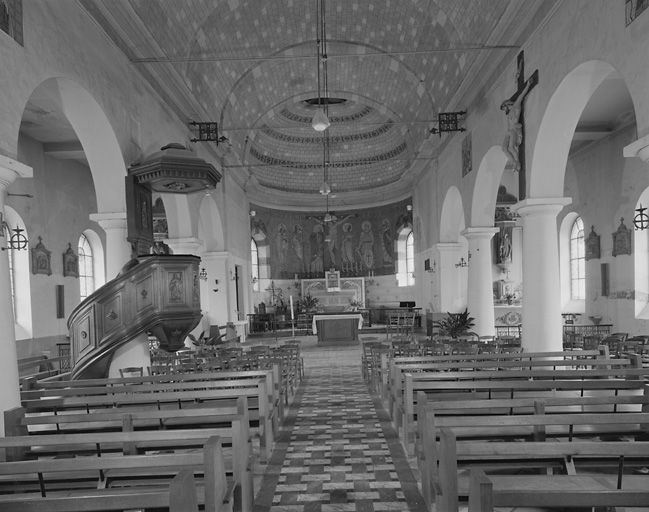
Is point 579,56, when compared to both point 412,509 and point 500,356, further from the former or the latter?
point 412,509

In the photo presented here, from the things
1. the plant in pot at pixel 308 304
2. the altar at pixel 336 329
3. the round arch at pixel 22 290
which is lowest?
the altar at pixel 336 329

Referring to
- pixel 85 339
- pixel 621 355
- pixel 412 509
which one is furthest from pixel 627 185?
pixel 85 339

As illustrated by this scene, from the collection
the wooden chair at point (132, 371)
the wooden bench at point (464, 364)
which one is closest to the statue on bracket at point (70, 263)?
the wooden chair at point (132, 371)

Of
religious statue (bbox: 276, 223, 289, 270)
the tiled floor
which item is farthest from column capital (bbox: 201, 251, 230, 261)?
the tiled floor

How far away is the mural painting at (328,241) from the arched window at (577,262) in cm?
983

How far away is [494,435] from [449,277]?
14579mm

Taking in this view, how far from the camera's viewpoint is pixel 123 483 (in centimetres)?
396

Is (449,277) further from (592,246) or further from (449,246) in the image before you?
(592,246)

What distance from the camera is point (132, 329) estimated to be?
329 inches

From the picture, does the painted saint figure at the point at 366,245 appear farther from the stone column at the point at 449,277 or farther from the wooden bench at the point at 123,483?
the wooden bench at the point at 123,483

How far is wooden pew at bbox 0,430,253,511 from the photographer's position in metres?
2.95

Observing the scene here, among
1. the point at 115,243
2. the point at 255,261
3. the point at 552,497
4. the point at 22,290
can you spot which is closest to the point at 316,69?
the point at 255,261

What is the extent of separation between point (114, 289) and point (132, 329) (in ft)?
2.31

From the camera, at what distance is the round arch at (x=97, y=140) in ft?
28.8
